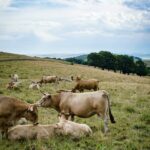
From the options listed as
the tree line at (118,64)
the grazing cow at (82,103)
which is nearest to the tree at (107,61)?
the tree line at (118,64)

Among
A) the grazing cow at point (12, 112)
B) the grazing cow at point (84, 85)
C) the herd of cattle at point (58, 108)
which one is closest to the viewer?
the herd of cattle at point (58, 108)

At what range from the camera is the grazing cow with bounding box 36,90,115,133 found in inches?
504

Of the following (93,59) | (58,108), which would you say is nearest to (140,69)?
(93,59)

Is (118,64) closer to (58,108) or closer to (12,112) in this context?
(58,108)

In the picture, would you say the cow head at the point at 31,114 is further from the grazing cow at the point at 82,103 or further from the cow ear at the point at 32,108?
the grazing cow at the point at 82,103

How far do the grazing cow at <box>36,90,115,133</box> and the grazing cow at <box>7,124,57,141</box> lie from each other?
206 centimetres

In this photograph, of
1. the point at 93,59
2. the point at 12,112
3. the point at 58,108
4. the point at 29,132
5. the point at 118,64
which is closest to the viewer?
the point at 29,132

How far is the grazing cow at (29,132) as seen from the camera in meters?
11.0

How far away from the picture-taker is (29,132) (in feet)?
36.4

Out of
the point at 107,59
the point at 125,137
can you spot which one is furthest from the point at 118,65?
the point at 125,137

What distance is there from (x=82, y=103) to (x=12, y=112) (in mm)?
2953

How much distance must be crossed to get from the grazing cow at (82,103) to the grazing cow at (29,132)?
81.1 inches

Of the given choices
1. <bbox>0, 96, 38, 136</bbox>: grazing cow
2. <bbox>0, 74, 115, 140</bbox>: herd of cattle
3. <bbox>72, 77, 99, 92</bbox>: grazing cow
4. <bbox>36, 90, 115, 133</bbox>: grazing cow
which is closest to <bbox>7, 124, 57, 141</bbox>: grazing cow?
<bbox>0, 74, 115, 140</bbox>: herd of cattle

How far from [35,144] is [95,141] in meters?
2.10
